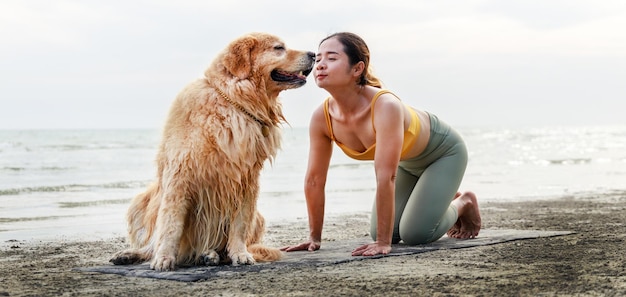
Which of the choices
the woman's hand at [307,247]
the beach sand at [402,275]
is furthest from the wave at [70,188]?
the woman's hand at [307,247]

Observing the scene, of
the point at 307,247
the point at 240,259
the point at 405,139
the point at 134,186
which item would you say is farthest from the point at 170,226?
the point at 134,186

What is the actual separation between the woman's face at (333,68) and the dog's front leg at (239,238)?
100cm

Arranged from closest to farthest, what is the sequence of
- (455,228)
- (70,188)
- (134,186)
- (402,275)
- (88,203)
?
(402,275), (455,228), (88,203), (70,188), (134,186)

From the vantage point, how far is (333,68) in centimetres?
473

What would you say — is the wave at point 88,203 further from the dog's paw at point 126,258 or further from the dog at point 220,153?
the dog at point 220,153

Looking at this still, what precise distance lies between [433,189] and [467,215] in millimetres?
562

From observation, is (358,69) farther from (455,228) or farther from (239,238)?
(455,228)

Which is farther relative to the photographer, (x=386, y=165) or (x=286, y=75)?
(x=386, y=165)

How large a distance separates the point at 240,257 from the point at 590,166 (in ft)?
54.2

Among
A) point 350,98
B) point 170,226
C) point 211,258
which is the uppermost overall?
point 350,98

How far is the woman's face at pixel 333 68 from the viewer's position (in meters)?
4.73

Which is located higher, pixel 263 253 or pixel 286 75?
pixel 286 75

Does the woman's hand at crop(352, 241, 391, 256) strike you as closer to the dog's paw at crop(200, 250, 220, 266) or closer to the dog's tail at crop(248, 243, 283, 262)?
the dog's tail at crop(248, 243, 283, 262)

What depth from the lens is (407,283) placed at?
363 cm
